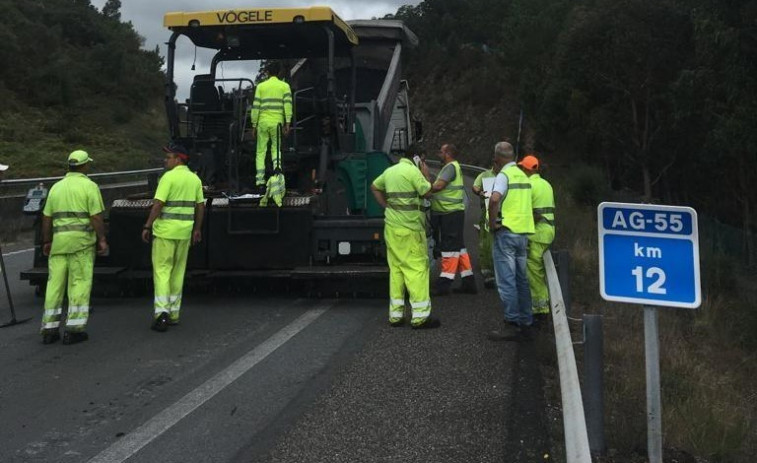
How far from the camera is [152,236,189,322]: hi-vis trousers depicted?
6.90m

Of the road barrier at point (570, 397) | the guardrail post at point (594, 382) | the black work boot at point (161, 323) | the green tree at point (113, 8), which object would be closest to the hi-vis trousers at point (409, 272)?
the road barrier at point (570, 397)

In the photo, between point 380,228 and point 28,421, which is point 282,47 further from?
point 28,421

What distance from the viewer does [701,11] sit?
17562mm

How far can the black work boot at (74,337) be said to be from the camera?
646 centimetres

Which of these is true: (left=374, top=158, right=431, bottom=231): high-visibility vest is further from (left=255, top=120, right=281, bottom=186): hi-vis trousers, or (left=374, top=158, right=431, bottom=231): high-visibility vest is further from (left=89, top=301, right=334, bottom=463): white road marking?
(left=255, top=120, right=281, bottom=186): hi-vis trousers

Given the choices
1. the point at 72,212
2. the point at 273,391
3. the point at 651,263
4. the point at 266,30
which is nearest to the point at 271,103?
the point at 266,30

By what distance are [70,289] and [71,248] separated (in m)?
0.37

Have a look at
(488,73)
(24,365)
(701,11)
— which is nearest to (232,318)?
(24,365)

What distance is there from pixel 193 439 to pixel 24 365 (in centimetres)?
232

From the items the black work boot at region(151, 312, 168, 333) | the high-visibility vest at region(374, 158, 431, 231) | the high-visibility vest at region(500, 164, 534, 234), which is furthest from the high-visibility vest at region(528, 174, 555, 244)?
the black work boot at region(151, 312, 168, 333)

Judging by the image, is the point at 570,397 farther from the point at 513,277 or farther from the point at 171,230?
the point at 171,230

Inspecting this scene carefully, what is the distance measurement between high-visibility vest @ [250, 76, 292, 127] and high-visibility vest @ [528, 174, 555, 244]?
2940 millimetres

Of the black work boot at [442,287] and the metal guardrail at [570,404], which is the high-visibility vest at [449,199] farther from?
A: the metal guardrail at [570,404]

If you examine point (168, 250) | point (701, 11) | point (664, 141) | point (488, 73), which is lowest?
point (168, 250)
